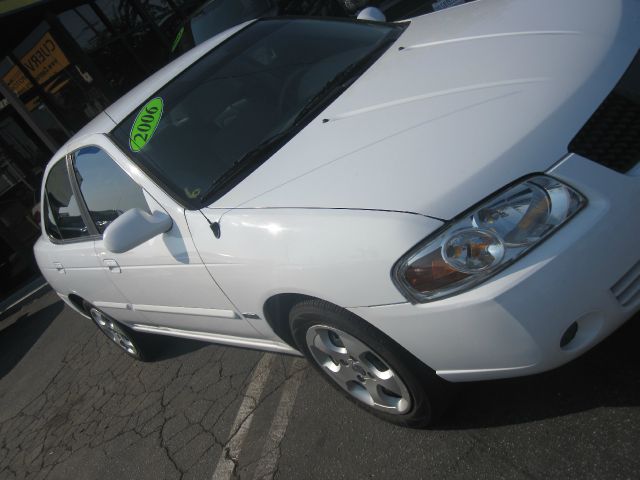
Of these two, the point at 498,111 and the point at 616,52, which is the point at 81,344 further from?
the point at 616,52

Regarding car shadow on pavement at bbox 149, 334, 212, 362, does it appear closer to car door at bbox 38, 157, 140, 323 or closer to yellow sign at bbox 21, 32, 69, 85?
car door at bbox 38, 157, 140, 323

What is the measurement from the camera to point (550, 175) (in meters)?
1.67

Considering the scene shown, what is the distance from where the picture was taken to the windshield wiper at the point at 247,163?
7.78 ft

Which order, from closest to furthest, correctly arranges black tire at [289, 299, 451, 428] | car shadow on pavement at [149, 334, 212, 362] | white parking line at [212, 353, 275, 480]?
black tire at [289, 299, 451, 428] → white parking line at [212, 353, 275, 480] → car shadow on pavement at [149, 334, 212, 362]

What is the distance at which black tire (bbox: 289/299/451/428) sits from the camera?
191 centimetres

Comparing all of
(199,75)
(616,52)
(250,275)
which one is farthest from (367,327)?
(199,75)

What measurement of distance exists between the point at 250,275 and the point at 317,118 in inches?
31.2

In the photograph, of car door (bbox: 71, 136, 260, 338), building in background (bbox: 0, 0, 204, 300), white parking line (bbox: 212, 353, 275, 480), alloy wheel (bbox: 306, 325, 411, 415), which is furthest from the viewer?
building in background (bbox: 0, 0, 204, 300)

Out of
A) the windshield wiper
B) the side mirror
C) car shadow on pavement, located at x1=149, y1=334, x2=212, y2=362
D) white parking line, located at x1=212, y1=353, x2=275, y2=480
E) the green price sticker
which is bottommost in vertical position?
car shadow on pavement, located at x1=149, y1=334, x2=212, y2=362

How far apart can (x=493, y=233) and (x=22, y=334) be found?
6.35m

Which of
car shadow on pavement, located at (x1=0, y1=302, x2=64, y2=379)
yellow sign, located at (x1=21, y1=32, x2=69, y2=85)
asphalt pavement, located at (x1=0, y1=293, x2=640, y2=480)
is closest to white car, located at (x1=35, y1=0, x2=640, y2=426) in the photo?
asphalt pavement, located at (x1=0, y1=293, x2=640, y2=480)

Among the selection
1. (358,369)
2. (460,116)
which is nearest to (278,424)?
(358,369)

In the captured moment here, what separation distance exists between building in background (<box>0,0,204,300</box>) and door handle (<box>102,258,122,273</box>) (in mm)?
6257

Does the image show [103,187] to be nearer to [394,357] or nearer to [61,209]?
[61,209]
